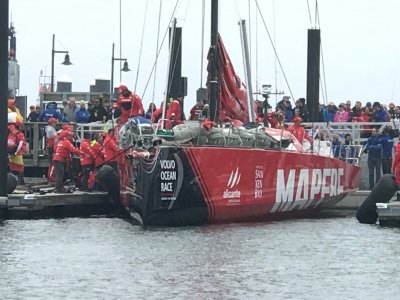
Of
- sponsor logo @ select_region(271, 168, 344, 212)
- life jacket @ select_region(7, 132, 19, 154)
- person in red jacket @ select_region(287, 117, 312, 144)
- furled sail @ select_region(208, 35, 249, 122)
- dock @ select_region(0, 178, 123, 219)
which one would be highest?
furled sail @ select_region(208, 35, 249, 122)

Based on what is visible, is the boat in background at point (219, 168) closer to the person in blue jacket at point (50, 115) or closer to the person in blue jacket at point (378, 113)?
the person in blue jacket at point (378, 113)

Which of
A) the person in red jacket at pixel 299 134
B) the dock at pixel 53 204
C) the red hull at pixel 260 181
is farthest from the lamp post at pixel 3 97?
the person in red jacket at pixel 299 134

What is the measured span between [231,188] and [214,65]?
3378 mm

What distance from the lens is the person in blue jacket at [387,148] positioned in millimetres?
33562

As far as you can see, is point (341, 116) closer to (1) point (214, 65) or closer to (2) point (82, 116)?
(2) point (82, 116)

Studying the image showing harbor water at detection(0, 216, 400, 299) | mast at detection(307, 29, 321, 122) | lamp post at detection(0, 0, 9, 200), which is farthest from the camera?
mast at detection(307, 29, 321, 122)

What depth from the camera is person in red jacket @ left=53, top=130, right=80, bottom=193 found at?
1204 inches

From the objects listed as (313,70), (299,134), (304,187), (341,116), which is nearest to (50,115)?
(313,70)

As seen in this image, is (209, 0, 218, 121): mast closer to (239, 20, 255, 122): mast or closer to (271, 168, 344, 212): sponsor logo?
(239, 20, 255, 122): mast

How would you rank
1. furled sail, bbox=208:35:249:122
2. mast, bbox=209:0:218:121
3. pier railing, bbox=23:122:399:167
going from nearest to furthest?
mast, bbox=209:0:218:121 < furled sail, bbox=208:35:249:122 < pier railing, bbox=23:122:399:167

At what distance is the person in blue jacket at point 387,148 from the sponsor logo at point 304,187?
2.20 meters

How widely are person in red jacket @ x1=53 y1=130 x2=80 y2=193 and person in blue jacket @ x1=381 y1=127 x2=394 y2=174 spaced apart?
24.1 feet

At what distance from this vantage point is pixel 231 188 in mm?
27141

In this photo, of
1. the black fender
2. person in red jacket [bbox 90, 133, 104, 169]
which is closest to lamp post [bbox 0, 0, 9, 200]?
the black fender
